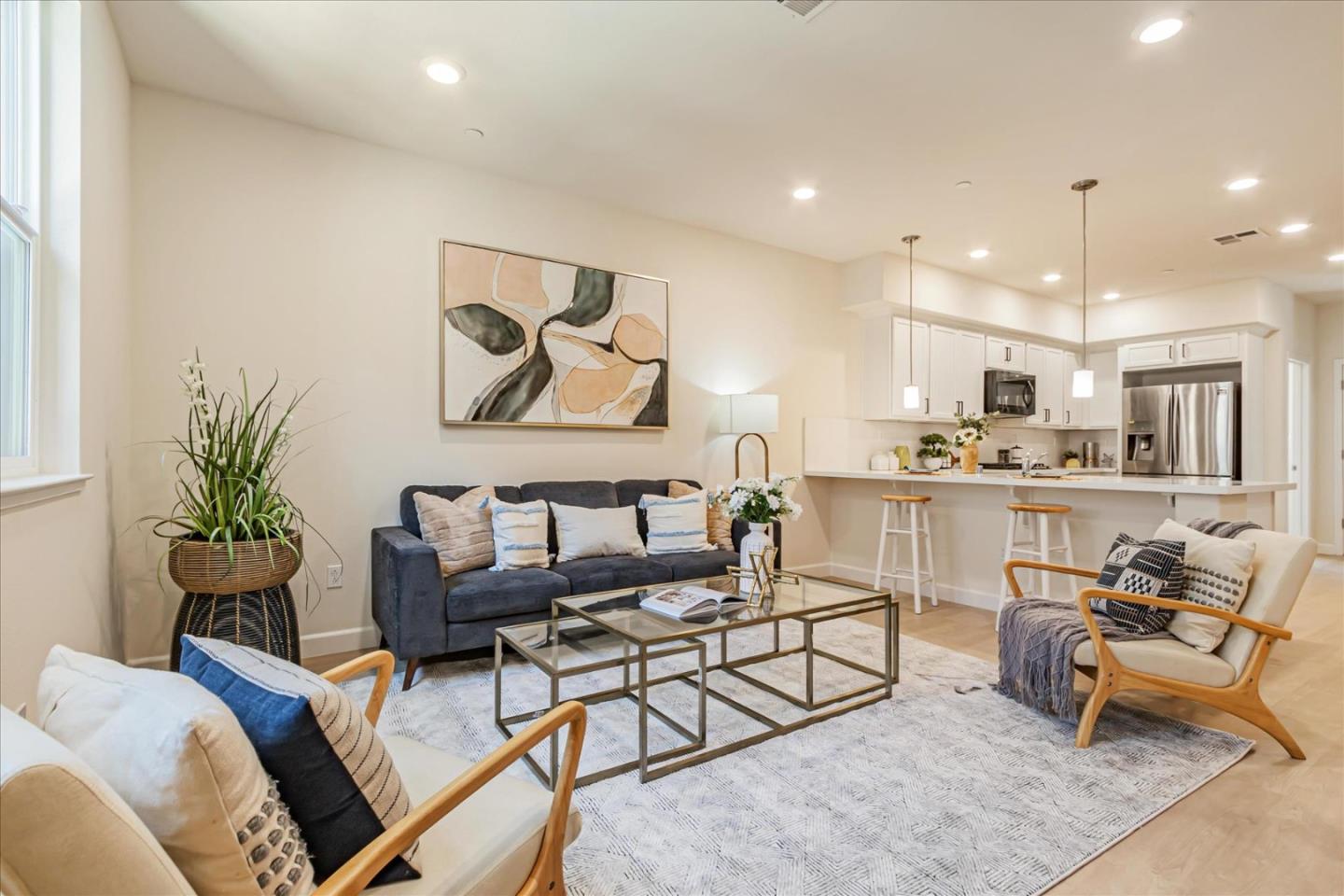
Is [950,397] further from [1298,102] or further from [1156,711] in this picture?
[1156,711]

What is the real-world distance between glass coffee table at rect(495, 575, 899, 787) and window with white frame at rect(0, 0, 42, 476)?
5.17 ft

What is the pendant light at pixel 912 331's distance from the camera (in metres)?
5.21

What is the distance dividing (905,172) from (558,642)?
3381mm

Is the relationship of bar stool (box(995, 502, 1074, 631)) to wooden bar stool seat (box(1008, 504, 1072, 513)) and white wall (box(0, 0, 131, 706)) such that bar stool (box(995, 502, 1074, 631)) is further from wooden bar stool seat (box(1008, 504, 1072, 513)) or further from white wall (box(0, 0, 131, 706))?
white wall (box(0, 0, 131, 706))

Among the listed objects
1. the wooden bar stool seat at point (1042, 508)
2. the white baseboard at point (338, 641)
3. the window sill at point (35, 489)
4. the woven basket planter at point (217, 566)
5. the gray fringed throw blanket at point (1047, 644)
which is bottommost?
the white baseboard at point (338, 641)

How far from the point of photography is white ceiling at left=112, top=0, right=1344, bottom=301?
2602 mm

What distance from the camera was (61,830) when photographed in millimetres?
619

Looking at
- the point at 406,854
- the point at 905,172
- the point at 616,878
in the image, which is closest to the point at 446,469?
the point at 616,878

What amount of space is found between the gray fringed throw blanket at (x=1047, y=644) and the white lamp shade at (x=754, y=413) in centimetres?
223

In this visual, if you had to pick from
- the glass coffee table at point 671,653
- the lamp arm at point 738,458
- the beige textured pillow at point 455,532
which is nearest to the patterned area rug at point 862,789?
the glass coffee table at point 671,653

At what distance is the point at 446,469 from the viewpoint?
3854 millimetres

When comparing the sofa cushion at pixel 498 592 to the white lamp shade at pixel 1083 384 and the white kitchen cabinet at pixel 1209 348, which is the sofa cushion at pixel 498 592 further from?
the white kitchen cabinet at pixel 1209 348

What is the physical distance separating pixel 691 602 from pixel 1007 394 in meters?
5.23

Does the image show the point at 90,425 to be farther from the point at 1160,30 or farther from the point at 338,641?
the point at 1160,30
